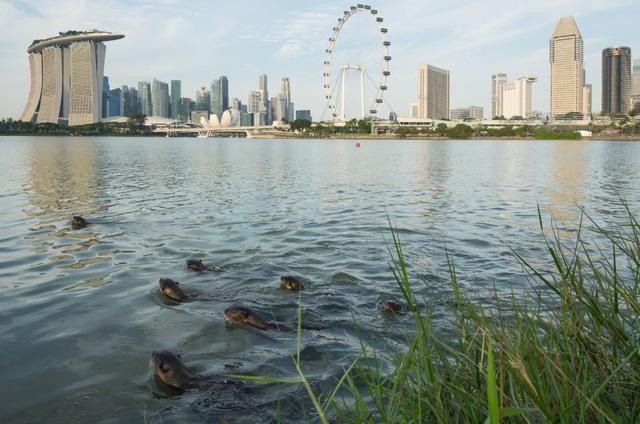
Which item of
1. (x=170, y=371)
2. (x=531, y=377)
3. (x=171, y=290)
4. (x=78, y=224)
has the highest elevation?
(x=531, y=377)

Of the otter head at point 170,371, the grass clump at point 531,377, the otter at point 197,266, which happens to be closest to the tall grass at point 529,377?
the grass clump at point 531,377

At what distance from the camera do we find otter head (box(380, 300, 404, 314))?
21.7ft

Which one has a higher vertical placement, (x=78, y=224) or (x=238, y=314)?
(x=78, y=224)

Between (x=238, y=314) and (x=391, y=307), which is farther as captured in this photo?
(x=391, y=307)

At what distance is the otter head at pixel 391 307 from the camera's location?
6.62 m

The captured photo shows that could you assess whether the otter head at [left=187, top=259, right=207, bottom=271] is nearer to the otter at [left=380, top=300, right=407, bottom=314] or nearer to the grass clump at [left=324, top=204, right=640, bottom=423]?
the otter at [left=380, top=300, right=407, bottom=314]

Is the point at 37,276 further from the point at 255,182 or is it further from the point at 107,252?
the point at 255,182

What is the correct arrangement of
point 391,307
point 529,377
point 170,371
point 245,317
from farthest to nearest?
point 391,307, point 245,317, point 170,371, point 529,377

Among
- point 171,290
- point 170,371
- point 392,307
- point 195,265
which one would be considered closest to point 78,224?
point 195,265

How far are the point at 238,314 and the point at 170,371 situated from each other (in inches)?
63.4

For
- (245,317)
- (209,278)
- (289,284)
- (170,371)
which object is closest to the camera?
(170,371)

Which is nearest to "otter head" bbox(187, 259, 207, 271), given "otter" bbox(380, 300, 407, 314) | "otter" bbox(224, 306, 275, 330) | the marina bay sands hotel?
"otter" bbox(224, 306, 275, 330)

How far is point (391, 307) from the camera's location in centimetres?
660

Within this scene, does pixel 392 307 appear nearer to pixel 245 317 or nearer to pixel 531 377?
pixel 245 317
